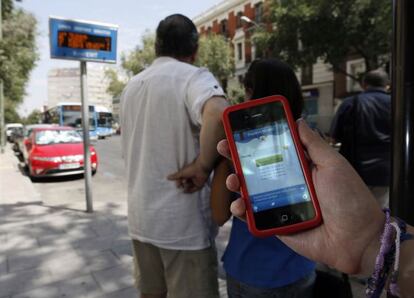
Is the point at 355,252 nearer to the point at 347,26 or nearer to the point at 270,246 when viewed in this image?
the point at 270,246

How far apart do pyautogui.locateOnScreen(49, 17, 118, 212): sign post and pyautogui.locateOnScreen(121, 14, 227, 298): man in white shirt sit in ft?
13.3

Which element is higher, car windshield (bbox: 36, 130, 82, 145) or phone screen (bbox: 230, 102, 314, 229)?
phone screen (bbox: 230, 102, 314, 229)

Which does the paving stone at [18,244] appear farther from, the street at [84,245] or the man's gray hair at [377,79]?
the man's gray hair at [377,79]

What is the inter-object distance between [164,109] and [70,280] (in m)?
2.29

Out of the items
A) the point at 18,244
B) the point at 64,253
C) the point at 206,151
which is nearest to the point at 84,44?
the point at 18,244

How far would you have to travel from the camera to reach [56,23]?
545cm

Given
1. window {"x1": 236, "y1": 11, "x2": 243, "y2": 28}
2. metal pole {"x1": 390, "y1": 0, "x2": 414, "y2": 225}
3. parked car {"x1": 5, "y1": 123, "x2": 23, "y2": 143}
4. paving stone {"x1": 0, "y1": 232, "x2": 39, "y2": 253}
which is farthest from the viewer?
window {"x1": 236, "y1": 11, "x2": 243, "y2": 28}

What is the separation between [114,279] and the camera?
3.45m

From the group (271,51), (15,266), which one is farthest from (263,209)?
(271,51)

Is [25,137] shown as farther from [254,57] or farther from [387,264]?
[254,57]

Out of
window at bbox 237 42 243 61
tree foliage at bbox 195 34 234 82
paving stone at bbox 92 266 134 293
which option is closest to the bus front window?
tree foliage at bbox 195 34 234 82

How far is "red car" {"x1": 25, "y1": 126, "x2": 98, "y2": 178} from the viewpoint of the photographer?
9688 mm

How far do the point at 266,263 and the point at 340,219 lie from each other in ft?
2.17

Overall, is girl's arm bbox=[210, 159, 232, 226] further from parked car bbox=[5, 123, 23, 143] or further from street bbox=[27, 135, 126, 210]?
parked car bbox=[5, 123, 23, 143]
